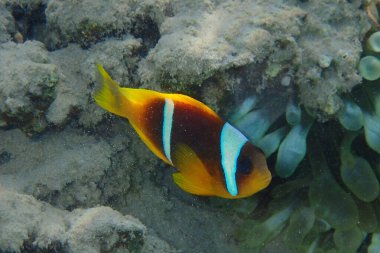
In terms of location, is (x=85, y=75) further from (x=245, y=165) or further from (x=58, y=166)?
(x=245, y=165)

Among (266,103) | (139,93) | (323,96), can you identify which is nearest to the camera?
(139,93)

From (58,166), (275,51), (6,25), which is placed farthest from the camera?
(6,25)

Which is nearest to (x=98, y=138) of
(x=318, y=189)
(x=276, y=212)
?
(x=276, y=212)

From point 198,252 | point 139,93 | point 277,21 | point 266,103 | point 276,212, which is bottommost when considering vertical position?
point 198,252

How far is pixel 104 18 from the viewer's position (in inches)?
88.9

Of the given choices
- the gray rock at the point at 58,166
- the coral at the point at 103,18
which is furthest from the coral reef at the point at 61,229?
the coral at the point at 103,18

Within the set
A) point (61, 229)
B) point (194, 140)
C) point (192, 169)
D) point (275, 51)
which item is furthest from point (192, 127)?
point (61, 229)

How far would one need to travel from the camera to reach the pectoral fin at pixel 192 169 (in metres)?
1.71

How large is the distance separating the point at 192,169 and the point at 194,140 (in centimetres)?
13

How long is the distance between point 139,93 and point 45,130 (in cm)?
86

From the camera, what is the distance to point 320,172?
2.24 metres

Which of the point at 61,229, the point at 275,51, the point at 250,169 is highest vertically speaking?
the point at 275,51

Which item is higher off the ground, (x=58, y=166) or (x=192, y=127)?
(x=192, y=127)

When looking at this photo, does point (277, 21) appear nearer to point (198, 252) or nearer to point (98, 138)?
point (98, 138)
